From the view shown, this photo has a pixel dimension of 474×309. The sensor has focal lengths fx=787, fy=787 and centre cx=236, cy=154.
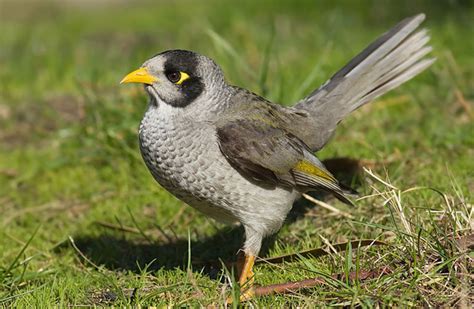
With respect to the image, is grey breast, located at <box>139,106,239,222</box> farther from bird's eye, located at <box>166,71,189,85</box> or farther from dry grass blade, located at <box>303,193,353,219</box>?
dry grass blade, located at <box>303,193,353,219</box>

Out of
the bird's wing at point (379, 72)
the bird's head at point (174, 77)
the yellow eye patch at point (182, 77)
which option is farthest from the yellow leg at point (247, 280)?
the bird's wing at point (379, 72)

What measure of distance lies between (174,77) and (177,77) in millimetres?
21

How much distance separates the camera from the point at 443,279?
4.42 metres

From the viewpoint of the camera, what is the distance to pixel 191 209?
674cm

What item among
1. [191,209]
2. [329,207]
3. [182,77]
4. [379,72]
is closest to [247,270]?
[329,207]

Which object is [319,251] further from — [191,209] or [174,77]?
[191,209]

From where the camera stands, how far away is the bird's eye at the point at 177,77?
17.8 feet

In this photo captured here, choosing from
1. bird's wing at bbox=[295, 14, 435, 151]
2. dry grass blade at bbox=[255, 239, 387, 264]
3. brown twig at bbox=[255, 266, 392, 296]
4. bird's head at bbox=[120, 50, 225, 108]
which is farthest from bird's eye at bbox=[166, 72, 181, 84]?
brown twig at bbox=[255, 266, 392, 296]

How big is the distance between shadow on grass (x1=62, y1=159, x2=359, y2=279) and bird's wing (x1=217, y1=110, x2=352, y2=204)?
67 cm

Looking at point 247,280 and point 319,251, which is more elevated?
point 247,280

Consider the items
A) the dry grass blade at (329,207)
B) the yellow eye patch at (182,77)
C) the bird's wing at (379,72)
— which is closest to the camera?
the yellow eye patch at (182,77)

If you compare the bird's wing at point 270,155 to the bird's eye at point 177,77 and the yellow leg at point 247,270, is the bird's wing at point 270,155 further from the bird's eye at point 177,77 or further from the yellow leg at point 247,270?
the yellow leg at point 247,270

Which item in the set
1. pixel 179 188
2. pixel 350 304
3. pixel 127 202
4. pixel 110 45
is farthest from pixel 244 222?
pixel 110 45

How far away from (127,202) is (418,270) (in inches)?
129
